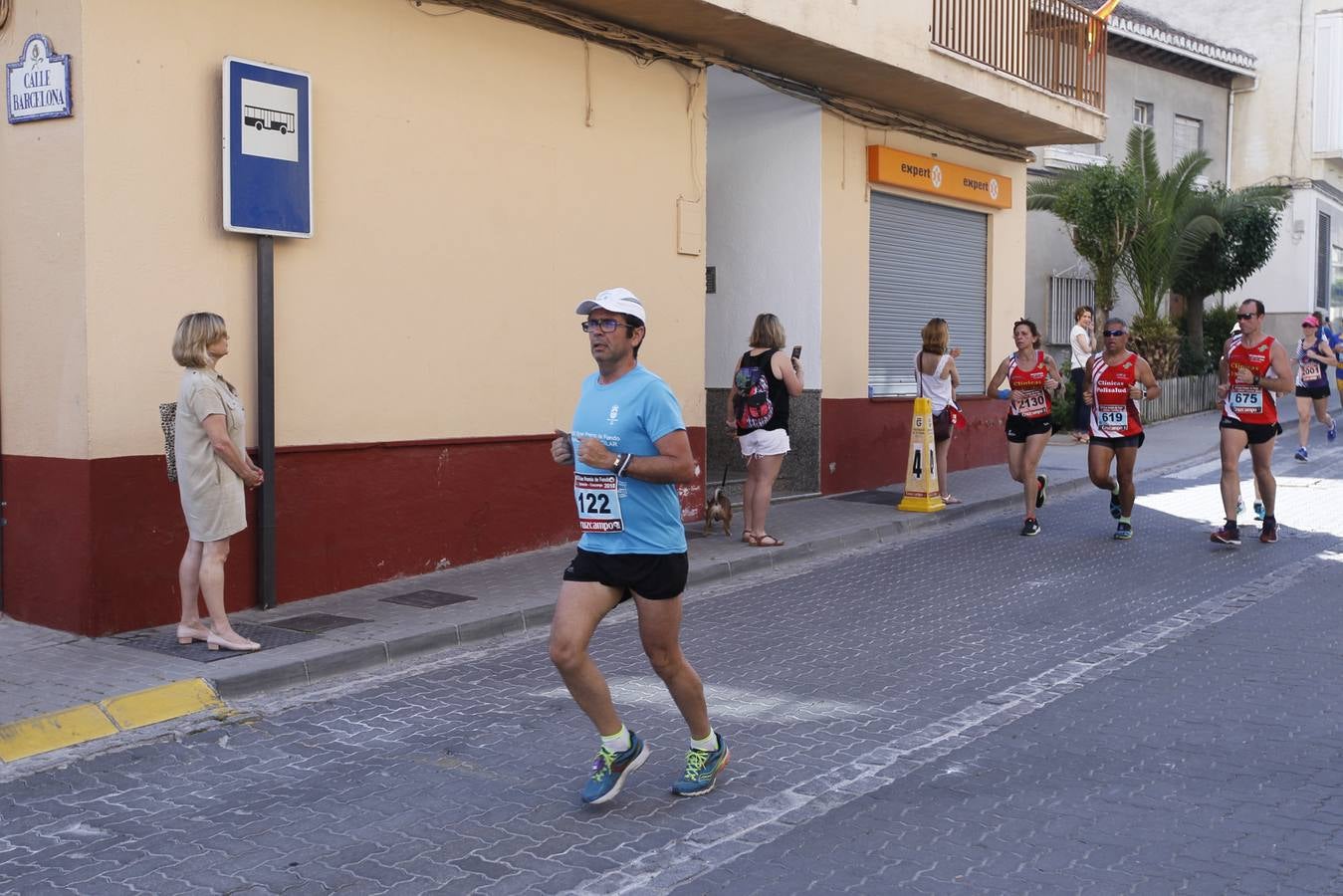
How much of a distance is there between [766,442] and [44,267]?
17.5 ft

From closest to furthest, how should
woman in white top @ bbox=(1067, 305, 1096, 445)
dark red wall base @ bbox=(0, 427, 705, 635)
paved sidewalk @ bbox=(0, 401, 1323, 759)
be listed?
1. paved sidewalk @ bbox=(0, 401, 1323, 759)
2. dark red wall base @ bbox=(0, 427, 705, 635)
3. woman in white top @ bbox=(1067, 305, 1096, 445)

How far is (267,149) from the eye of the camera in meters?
8.28

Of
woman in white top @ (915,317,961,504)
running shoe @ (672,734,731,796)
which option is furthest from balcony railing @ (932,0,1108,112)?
running shoe @ (672,734,731,796)

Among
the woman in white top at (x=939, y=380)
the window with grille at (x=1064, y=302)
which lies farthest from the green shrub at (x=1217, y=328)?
the woman in white top at (x=939, y=380)

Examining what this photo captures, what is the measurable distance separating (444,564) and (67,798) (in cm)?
447

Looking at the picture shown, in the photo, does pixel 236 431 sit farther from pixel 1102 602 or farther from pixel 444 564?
pixel 1102 602

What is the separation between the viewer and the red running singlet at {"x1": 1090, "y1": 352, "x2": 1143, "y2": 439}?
11.2m

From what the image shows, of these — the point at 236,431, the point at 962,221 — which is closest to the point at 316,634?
the point at 236,431

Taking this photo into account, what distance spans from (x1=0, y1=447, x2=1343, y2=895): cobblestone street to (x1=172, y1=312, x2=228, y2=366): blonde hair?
184cm

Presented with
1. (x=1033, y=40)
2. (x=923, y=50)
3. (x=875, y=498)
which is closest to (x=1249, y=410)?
(x=875, y=498)

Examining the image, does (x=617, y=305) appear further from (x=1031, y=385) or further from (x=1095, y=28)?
(x=1095, y=28)

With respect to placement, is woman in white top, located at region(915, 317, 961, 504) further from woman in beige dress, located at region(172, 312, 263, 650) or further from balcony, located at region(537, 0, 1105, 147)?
woman in beige dress, located at region(172, 312, 263, 650)

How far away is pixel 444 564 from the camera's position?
974cm

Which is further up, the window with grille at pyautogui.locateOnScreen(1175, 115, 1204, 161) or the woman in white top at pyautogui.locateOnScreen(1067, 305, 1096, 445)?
the window with grille at pyautogui.locateOnScreen(1175, 115, 1204, 161)
